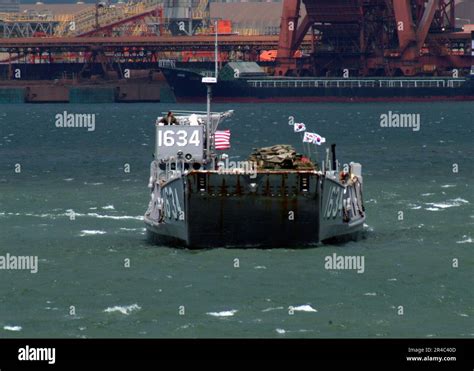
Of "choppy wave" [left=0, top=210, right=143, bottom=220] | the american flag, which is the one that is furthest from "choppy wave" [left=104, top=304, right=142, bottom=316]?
"choppy wave" [left=0, top=210, right=143, bottom=220]

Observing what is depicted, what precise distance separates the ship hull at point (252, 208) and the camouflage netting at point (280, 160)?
1167mm

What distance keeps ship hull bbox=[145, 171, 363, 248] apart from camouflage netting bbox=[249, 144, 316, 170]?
1.17 metres

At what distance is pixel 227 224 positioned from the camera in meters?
53.5

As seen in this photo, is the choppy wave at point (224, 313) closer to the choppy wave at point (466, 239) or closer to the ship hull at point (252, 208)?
the ship hull at point (252, 208)

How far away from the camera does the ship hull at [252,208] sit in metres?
53.0

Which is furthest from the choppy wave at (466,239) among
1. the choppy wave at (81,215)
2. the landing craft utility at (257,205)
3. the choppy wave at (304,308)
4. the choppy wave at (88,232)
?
the choppy wave at (304,308)

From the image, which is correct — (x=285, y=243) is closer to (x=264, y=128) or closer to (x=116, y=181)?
(x=116, y=181)

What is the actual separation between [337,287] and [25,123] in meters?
144

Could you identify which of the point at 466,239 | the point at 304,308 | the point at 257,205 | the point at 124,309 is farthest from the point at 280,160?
the point at 124,309

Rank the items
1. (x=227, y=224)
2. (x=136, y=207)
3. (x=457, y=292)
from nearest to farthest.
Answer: (x=457, y=292) < (x=227, y=224) < (x=136, y=207)

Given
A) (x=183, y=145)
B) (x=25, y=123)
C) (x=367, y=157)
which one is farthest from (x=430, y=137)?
(x=183, y=145)

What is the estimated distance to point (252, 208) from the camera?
53.2m

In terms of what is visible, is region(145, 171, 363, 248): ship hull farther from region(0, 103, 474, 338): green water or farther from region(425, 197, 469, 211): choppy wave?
region(425, 197, 469, 211): choppy wave

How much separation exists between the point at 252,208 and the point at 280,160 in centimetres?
215
